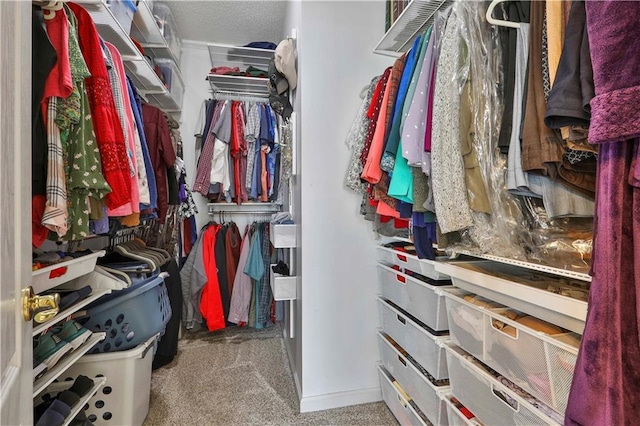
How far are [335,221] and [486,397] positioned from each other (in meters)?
0.97

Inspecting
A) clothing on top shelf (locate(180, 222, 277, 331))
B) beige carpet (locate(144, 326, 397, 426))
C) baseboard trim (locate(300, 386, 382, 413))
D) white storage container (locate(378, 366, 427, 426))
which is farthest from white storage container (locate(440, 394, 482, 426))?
clothing on top shelf (locate(180, 222, 277, 331))

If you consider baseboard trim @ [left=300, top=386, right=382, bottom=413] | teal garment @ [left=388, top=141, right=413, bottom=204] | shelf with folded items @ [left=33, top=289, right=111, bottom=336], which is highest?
teal garment @ [left=388, top=141, right=413, bottom=204]

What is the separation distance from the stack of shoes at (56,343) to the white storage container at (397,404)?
1331 millimetres

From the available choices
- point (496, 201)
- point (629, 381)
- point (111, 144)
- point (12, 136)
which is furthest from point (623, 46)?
point (111, 144)

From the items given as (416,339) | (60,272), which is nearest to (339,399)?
(416,339)

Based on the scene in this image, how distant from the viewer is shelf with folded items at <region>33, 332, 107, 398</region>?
0.91m

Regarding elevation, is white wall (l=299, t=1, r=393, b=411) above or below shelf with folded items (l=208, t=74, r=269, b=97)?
below

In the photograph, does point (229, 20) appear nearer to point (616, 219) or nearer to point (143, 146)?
point (143, 146)

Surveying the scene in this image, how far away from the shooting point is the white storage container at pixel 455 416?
38.7 inches

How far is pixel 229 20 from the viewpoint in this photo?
243cm

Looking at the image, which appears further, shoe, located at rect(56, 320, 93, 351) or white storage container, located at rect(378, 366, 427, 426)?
white storage container, located at rect(378, 366, 427, 426)

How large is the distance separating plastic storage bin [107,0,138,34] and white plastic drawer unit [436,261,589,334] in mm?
1714

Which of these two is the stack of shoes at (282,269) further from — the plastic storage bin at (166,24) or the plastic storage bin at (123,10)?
the plastic storage bin at (166,24)

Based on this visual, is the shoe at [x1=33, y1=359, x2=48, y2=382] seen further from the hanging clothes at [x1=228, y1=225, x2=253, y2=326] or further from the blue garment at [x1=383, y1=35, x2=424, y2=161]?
the hanging clothes at [x1=228, y1=225, x2=253, y2=326]
